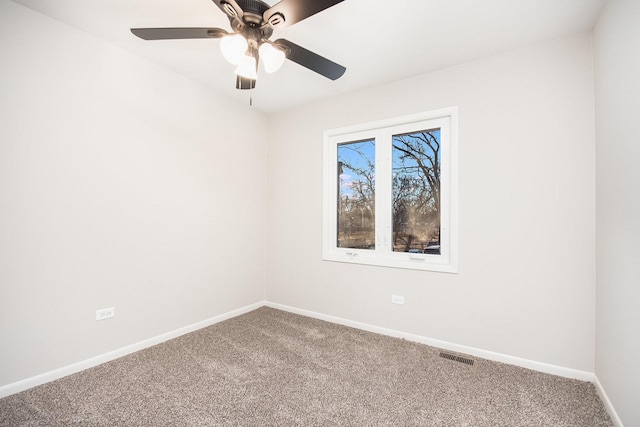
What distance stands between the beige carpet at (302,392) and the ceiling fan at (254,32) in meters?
2.17

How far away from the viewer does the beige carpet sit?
1767 millimetres

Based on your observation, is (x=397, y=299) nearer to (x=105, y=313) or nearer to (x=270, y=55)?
(x=270, y=55)

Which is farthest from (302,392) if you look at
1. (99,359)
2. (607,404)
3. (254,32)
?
(254,32)

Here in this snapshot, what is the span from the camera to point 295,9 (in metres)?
1.46

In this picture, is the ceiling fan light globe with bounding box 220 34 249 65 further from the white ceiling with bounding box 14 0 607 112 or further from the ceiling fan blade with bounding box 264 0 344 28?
the white ceiling with bounding box 14 0 607 112

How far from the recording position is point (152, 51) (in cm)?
255

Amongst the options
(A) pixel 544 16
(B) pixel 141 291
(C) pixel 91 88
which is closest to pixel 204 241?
(B) pixel 141 291

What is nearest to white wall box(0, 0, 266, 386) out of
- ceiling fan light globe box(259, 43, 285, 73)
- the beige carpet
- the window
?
the beige carpet

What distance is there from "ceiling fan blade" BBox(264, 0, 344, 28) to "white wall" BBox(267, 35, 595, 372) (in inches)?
70.1

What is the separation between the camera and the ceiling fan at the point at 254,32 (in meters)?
1.45

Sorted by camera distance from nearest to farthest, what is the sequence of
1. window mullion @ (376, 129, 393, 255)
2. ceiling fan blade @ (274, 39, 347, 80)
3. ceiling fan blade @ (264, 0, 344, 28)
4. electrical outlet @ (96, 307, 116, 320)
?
ceiling fan blade @ (264, 0, 344, 28)
ceiling fan blade @ (274, 39, 347, 80)
electrical outlet @ (96, 307, 116, 320)
window mullion @ (376, 129, 393, 255)

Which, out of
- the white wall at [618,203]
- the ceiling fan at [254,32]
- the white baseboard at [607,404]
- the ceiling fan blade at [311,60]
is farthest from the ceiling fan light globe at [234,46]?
the white baseboard at [607,404]

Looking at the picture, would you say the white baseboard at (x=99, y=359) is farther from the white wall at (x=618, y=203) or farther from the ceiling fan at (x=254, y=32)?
the white wall at (x=618, y=203)

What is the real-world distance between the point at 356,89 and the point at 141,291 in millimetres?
3052
